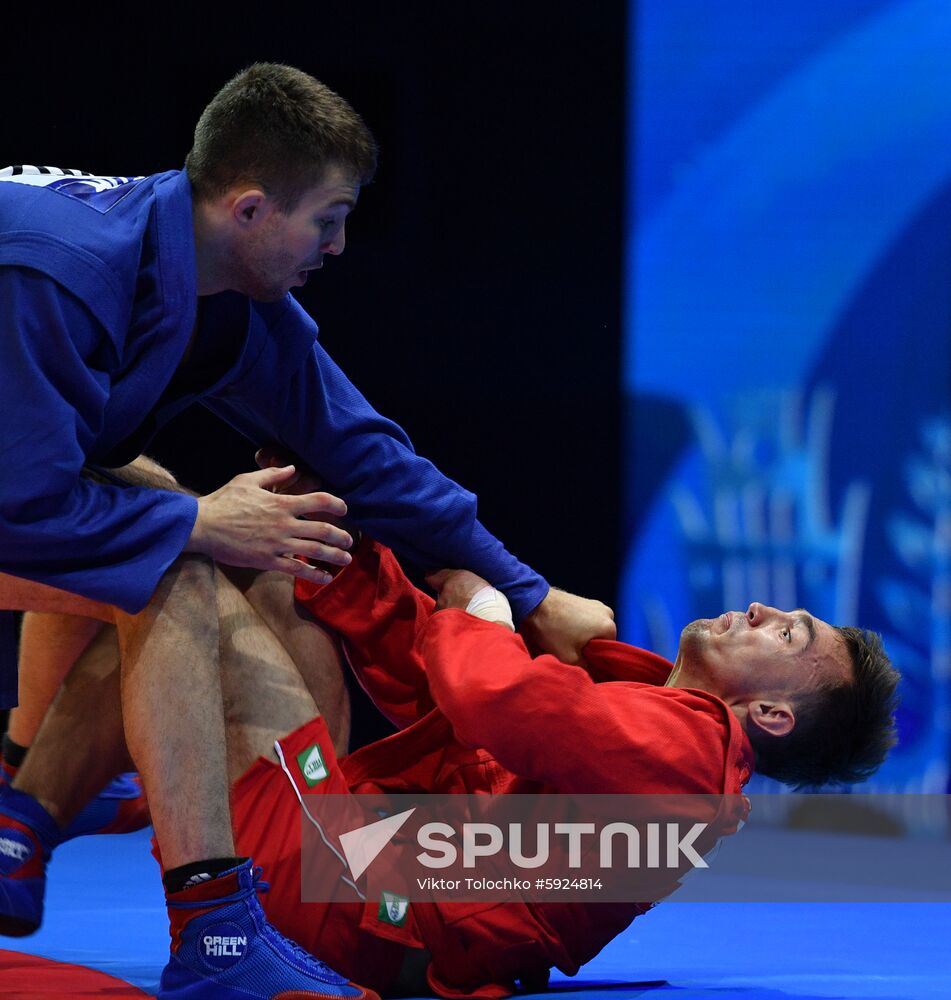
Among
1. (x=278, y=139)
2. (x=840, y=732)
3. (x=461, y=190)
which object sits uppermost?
(x=461, y=190)

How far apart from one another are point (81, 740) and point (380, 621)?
0.42 meters

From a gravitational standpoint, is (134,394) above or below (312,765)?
above

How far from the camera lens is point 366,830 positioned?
5.63 feet

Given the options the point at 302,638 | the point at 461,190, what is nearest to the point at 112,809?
the point at 302,638

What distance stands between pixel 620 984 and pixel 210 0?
302 cm

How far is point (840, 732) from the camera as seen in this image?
1935 millimetres

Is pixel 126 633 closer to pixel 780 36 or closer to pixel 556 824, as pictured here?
pixel 556 824

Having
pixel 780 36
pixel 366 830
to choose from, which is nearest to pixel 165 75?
pixel 780 36

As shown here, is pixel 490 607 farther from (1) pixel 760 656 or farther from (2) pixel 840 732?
(2) pixel 840 732

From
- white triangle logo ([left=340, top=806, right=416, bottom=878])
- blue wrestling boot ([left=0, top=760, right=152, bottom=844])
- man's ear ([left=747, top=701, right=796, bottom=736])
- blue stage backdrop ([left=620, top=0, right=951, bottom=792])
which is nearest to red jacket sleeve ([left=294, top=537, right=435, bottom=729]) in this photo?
white triangle logo ([left=340, top=806, right=416, bottom=878])

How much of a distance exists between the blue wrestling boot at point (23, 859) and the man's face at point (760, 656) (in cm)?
88

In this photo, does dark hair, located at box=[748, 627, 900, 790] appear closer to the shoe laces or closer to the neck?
the shoe laces

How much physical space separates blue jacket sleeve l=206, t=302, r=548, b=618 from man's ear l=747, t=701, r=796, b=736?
34 cm

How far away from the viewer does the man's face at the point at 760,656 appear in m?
1.91
